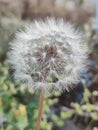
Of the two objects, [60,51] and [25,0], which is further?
[25,0]

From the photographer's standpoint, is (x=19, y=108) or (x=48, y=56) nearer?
(x=48, y=56)

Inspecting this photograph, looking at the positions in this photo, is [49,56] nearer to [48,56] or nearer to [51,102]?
[48,56]

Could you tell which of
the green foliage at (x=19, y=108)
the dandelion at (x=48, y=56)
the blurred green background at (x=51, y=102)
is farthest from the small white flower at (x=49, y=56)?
the green foliage at (x=19, y=108)

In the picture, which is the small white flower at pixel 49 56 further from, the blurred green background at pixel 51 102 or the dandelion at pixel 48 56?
the blurred green background at pixel 51 102

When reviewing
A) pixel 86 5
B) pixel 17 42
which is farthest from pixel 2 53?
pixel 86 5

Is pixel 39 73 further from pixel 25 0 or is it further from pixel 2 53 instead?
pixel 25 0

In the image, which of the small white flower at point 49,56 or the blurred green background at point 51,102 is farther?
the blurred green background at point 51,102

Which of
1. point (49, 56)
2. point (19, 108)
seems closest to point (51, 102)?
point (19, 108)

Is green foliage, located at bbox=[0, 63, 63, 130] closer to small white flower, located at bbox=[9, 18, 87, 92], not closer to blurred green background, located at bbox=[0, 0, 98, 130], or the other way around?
blurred green background, located at bbox=[0, 0, 98, 130]
